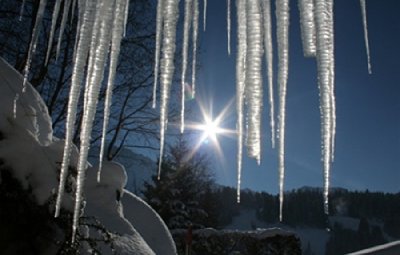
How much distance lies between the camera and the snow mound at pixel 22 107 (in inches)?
168

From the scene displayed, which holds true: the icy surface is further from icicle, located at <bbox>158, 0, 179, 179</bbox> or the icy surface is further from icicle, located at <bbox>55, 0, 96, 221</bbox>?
icicle, located at <bbox>158, 0, 179, 179</bbox>

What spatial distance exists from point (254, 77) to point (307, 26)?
0.15m

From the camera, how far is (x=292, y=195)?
13912 centimetres

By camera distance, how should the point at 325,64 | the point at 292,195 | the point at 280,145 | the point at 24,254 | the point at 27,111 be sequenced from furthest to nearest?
the point at 292,195 < the point at 27,111 < the point at 24,254 < the point at 280,145 < the point at 325,64

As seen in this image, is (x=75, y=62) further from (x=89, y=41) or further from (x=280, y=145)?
(x=280, y=145)

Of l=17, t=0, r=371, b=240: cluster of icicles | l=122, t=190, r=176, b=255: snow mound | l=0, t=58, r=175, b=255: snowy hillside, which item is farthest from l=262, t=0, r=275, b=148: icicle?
l=122, t=190, r=176, b=255: snow mound

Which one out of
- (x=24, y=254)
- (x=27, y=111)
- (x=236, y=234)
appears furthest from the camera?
Result: (x=236, y=234)

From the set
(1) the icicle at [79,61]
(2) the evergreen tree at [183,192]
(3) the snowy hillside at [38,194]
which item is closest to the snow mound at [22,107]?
(3) the snowy hillside at [38,194]

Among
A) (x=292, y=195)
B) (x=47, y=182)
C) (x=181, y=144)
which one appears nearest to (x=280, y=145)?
(x=47, y=182)

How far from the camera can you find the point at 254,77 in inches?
36.1

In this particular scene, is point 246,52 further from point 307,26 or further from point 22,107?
point 22,107

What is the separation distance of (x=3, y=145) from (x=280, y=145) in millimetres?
3623

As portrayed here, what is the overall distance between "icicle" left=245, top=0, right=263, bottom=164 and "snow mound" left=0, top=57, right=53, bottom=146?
346cm

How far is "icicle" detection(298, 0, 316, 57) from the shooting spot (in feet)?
2.75
